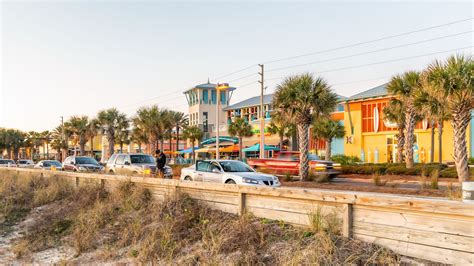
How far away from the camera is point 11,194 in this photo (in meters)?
19.5

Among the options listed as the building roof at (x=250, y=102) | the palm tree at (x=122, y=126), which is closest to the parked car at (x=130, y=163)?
the palm tree at (x=122, y=126)

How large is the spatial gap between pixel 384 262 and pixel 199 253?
11.5ft

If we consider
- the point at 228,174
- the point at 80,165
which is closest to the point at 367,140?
the point at 80,165

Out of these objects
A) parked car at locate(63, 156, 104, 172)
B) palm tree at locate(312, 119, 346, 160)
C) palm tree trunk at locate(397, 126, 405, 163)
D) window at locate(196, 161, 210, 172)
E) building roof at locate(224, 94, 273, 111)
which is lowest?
parked car at locate(63, 156, 104, 172)

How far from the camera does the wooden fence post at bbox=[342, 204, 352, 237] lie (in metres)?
7.41

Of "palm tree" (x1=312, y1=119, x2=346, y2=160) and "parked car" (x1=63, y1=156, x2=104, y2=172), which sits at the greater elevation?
"palm tree" (x1=312, y1=119, x2=346, y2=160)

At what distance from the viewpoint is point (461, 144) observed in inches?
746

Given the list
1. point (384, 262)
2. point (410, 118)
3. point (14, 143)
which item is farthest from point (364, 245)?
point (14, 143)

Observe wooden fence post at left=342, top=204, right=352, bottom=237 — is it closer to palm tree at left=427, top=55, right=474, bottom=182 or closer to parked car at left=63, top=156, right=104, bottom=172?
palm tree at left=427, top=55, right=474, bottom=182

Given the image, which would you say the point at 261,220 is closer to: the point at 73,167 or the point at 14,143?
the point at 73,167

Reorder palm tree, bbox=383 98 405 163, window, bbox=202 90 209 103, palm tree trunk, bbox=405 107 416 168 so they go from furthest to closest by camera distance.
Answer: window, bbox=202 90 209 103 < palm tree, bbox=383 98 405 163 < palm tree trunk, bbox=405 107 416 168

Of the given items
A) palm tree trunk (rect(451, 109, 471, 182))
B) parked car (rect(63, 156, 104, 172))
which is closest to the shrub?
palm tree trunk (rect(451, 109, 471, 182))

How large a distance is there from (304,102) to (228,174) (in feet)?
34.0

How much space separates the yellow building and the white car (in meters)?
25.7
